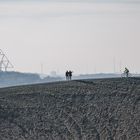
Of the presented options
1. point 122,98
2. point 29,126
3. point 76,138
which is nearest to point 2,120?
point 29,126

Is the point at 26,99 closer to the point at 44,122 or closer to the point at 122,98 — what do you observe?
the point at 44,122

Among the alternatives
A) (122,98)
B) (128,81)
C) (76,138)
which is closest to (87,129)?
Result: (76,138)

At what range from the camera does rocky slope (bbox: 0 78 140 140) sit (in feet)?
244

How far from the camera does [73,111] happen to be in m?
79.9

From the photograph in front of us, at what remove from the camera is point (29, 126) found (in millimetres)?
76688

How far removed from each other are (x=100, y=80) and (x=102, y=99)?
293 inches

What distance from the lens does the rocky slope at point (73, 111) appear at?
7450 cm

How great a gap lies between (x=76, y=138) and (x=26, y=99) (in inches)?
473

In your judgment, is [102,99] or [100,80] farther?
[100,80]

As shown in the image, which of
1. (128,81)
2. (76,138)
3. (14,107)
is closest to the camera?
(76,138)

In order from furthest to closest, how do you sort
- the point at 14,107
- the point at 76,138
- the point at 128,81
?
the point at 128,81 < the point at 14,107 < the point at 76,138

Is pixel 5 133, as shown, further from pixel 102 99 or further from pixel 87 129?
pixel 102 99

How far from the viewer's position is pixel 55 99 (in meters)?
82.6

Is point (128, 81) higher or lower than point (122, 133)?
higher
